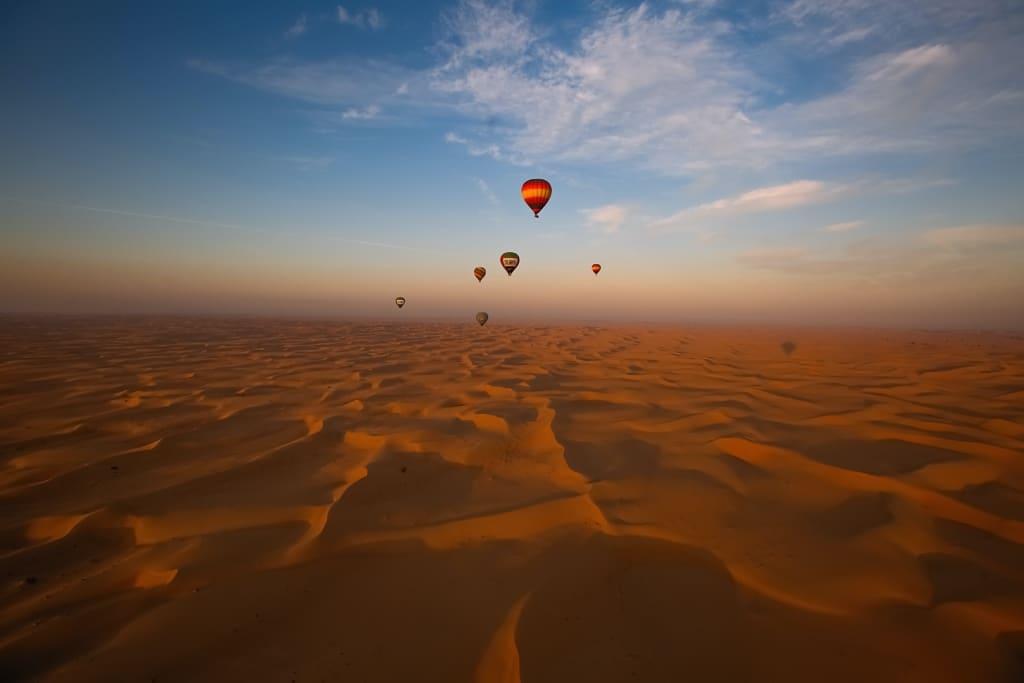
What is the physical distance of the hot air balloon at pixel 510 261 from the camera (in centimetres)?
2406

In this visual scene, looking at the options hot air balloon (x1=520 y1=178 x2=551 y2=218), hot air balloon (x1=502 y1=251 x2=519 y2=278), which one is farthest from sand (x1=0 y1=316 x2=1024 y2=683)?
hot air balloon (x1=502 y1=251 x2=519 y2=278)

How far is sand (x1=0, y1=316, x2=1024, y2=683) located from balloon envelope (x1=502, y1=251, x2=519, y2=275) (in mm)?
18200

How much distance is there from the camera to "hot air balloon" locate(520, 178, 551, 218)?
18.8m

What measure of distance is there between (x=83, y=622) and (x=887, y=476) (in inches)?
232

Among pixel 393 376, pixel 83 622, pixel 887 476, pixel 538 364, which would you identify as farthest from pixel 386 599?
pixel 538 364

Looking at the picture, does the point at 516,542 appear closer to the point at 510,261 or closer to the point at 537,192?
the point at 537,192

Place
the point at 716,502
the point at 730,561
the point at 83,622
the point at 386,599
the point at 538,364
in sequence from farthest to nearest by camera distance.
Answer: the point at 538,364
the point at 716,502
the point at 730,561
the point at 386,599
the point at 83,622

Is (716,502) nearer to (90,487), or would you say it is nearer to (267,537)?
(267,537)

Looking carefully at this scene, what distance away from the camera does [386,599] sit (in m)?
2.36

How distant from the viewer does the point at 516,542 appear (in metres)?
2.91

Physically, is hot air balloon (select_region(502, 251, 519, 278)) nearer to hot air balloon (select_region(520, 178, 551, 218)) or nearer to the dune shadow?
hot air balloon (select_region(520, 178, 551, 218))

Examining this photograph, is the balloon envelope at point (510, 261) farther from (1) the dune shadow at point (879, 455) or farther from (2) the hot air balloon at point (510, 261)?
(1) the dune shadow at point (879, 455)

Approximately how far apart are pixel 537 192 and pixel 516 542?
17805mm

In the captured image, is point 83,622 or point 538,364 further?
point 538,364
